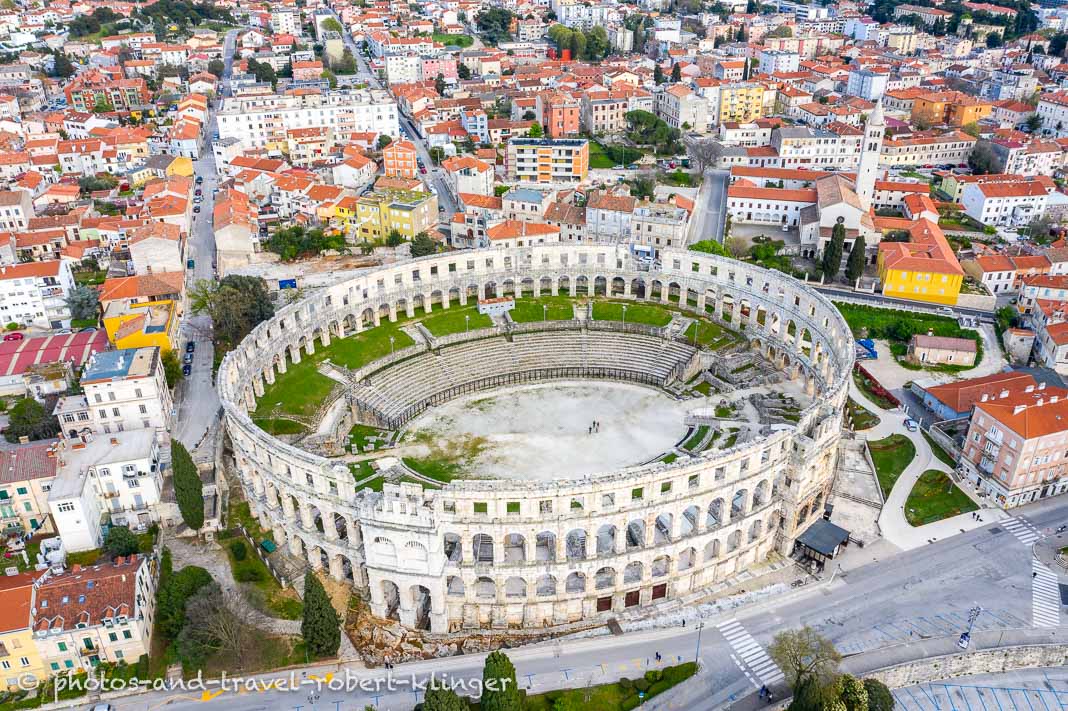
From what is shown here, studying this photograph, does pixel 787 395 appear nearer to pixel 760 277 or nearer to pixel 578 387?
pixel 760 277

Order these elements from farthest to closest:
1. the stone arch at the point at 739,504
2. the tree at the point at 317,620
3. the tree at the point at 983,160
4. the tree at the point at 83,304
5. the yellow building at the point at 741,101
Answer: the yellow building at the point at 741,101, the tree at the point at 983,160, the tree at the point at 83,304, the stone arch at the point at 739,504, the tree at the point at 317,620

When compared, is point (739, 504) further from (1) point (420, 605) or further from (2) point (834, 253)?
(2) point (834, 253)

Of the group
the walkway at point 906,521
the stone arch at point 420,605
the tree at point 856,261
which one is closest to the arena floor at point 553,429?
the stone arch at point 420,605

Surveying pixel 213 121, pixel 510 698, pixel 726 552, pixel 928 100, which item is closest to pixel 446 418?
pixel 726 552

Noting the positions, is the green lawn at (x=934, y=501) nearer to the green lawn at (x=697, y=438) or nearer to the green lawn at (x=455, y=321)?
the green lawn at (x=697, y=438)

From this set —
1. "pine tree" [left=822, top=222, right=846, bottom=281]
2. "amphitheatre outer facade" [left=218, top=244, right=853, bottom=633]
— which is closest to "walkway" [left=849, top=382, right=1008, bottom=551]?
"amphitheatre outer facade" [left=218, top=244, right=853, bottom=633]

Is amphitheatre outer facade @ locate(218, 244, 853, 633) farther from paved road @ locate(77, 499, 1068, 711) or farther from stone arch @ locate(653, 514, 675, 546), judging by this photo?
paved road @ locate(77, 499, 1068, 711)
